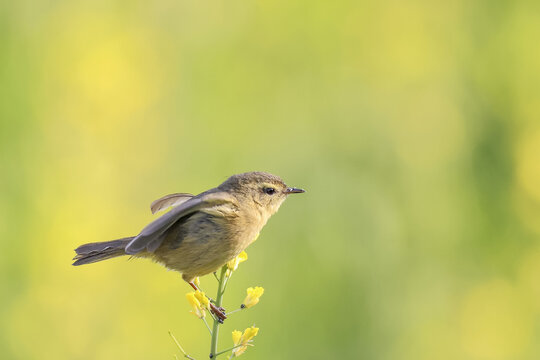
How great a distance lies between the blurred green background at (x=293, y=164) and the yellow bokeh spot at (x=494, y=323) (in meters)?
0.02

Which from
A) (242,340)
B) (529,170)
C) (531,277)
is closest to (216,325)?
(242,340)

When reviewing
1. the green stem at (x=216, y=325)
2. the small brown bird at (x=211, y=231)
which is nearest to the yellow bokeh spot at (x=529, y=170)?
the small brown bird at (x=211, y=231)

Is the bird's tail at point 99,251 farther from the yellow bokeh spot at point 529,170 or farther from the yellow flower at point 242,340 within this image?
the yellow bokeh spot at point 529,170

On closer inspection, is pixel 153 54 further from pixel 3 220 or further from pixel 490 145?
pixel 490 145

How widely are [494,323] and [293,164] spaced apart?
246 centimetres

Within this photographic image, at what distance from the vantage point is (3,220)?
6137 mm

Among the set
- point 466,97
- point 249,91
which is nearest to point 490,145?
point 466,97

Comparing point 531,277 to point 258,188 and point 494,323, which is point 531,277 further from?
point 258,188

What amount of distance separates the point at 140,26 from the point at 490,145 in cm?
405

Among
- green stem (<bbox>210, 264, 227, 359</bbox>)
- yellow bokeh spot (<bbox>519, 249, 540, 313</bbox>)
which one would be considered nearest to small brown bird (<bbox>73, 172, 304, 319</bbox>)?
green stem (<bbox>210, 264, 227, 359</bbox>)

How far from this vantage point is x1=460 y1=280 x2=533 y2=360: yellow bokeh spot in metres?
6.73

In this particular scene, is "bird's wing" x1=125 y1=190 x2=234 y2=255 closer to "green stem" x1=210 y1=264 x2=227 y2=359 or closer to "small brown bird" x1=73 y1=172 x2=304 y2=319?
"small brown bird" x1=73 y1=172 x2=304 y2=319

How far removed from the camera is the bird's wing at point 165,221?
122 inches

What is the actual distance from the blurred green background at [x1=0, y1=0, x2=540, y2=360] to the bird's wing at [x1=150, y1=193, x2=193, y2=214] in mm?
1975
